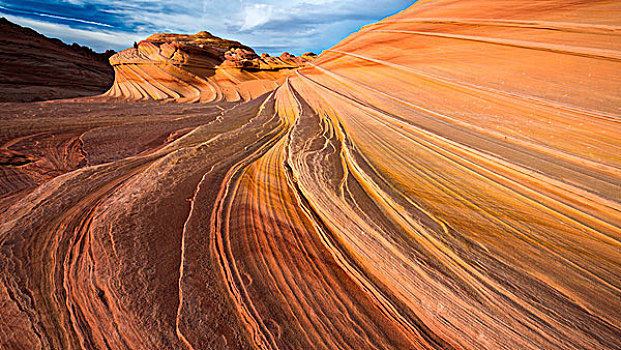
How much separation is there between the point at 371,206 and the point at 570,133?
1544 mm

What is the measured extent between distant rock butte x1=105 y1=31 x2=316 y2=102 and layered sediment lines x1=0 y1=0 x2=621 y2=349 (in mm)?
4468

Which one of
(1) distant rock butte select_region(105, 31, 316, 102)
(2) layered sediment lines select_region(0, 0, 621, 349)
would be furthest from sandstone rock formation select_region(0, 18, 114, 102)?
(2) layered sediment lines select_region(0, 0, 621, 349)

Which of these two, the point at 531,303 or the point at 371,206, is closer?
the point at 531,303

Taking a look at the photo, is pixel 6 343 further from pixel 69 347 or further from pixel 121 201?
pixel 121 201

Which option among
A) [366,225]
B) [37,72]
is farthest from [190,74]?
[366,225]

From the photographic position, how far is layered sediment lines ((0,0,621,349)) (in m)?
0.80

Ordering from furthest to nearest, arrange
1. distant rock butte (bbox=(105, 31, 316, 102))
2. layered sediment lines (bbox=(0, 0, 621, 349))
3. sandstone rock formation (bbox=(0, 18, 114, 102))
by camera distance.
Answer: sandstone rock formation (bbox=(0, 18, 114, 102)) < distant rock butte (bbox=(105, 31, 316, 102)) < layered sediment lines (bbox=(0, 0, 621, 349))

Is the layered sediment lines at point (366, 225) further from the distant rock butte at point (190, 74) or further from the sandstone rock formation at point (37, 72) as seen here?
the sandstone rock formation at point (37, 72)

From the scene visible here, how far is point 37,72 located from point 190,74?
551 centimetres

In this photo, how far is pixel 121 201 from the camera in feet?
4.52

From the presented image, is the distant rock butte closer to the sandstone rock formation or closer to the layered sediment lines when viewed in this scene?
the sandstone rock formation

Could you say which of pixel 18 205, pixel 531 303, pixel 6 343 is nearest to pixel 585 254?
pixel 531 303

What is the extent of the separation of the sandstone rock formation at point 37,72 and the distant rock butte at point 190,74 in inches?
61.6

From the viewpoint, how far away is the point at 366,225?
1.12 m
